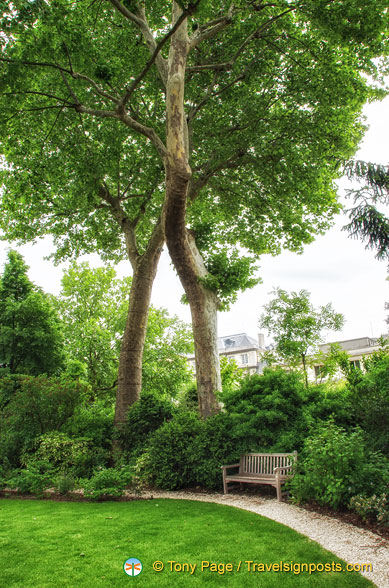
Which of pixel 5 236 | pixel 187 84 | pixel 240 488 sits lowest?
pixel 240 488

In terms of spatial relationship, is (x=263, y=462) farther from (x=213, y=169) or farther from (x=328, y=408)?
(x=213, y=169)

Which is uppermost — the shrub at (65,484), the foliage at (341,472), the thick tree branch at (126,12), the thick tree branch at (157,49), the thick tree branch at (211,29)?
the thick tree branch at (211,29)

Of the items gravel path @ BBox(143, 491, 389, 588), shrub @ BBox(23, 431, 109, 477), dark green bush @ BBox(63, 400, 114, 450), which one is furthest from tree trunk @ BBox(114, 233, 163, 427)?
gravel path @ BBox(143, 491, 389, 588)

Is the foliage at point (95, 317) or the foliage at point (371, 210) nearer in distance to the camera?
the foliage at point (371, 210)

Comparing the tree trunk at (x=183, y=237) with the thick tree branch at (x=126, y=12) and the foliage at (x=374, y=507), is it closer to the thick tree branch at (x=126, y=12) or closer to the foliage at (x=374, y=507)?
the thick tree branch at (x=126, y=12)

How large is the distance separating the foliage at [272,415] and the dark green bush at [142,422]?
3.13 meters

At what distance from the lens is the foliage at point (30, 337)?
19359mm

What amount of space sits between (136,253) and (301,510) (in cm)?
1057

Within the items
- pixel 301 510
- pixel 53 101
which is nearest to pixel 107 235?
pixel 53 101

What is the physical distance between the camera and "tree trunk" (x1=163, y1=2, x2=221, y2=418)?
31.4ft

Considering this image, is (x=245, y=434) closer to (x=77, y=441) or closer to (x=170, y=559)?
(x=170, y=559)

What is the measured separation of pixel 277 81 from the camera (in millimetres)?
12516

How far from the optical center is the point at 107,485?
27.7 ft

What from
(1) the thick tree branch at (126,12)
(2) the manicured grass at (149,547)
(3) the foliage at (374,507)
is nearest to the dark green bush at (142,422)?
(2) the manicured grass at (149,547)
